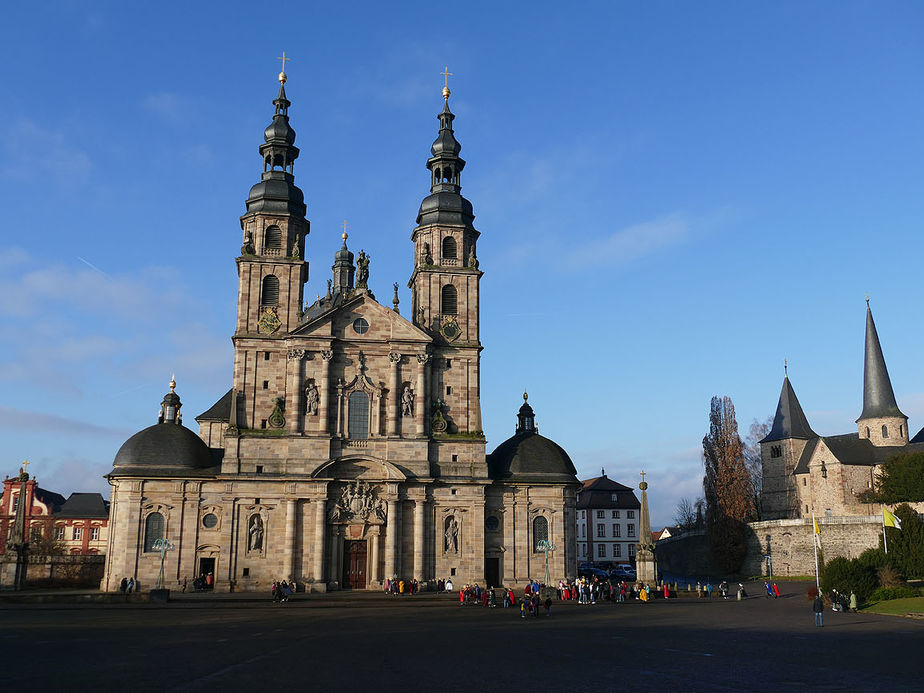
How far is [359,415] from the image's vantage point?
54938mm

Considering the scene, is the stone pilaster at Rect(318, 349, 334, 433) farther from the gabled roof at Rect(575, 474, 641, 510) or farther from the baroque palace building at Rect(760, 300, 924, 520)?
the gabled roof at Rect(575, 474, 641, 510)

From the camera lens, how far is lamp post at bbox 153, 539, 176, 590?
49969 mm

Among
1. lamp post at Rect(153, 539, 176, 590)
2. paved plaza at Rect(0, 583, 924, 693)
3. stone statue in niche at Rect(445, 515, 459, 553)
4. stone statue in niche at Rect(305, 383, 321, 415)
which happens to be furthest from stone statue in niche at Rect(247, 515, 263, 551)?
stone statue in niche at Rect(445, 515, 459, 553)

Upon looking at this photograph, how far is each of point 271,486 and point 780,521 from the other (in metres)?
45.4

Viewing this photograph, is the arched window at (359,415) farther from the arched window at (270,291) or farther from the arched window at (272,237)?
the arched window at (272,237)

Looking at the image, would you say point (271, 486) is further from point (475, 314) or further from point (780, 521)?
point (780, 521)

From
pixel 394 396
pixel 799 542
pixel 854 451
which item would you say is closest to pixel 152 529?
pixel 394 396

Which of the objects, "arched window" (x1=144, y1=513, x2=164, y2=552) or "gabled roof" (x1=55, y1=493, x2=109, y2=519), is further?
"gabled roof" (x1=55, y1=493, x2=109, y2=519)

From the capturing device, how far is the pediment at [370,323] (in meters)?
55.7

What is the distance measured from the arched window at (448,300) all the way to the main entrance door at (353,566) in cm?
1639

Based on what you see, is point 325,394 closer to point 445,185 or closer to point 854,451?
point 445,185

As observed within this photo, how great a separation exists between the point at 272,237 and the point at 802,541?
5059 centimetres

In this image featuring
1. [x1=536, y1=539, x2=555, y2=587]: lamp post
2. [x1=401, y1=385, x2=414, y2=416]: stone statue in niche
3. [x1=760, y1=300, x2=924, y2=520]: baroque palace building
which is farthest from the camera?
[x1=760, y1=300, x2=924, y2=520]: baroque palace building

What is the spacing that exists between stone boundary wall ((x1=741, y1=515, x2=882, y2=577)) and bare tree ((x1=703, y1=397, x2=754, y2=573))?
127 centimetres
